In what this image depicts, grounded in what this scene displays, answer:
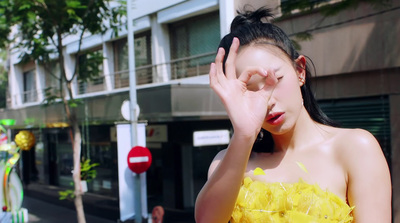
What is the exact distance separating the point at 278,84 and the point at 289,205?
0.31 meters

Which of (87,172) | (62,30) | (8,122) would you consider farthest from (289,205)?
(8,122)

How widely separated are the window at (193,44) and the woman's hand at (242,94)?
3062mm

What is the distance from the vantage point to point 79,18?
597 cm

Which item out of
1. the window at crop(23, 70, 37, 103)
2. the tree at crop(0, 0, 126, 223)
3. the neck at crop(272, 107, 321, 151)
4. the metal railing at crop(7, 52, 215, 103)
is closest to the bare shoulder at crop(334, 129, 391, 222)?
the neck at crop(272, 107, 321, 151)

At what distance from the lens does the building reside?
3.52 metres

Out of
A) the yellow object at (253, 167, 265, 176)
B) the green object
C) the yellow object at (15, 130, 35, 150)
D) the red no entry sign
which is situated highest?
the green object

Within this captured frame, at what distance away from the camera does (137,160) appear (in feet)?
17.6

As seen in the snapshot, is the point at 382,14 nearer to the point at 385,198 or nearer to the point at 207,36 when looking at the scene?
the point at 207,36

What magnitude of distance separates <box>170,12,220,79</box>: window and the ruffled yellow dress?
3.04 m

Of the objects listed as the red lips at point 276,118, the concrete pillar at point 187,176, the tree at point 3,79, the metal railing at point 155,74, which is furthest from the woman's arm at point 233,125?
the tree at point 3,79

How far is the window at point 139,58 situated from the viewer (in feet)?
19.7

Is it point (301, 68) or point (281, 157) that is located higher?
point (301, 68)

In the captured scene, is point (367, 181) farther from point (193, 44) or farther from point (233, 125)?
point (193, 44)

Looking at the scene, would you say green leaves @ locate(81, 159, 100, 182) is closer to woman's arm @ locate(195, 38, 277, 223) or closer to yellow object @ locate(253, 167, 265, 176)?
yellow object @ locate(253, 167, 265, 176)
